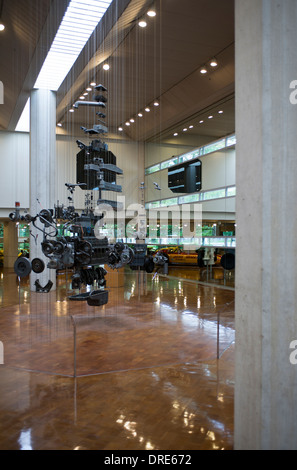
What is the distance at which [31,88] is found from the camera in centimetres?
1553

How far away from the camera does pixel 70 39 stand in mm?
11812

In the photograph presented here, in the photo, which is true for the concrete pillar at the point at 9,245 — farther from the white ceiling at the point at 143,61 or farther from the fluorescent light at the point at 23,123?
the white ceiling at the point at 143,61

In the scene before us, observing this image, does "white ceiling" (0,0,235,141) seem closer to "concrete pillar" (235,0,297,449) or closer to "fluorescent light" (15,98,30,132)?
"fluorescent light" (15,98,30,132)

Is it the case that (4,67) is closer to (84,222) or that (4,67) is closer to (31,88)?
(31,88)

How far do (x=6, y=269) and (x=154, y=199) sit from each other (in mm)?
10479

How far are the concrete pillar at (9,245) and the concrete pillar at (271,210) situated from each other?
24.8m

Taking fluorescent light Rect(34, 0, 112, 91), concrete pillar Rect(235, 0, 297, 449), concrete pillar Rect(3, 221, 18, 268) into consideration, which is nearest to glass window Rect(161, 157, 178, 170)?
fluorescent light Rect(34, 0, 112, 91)

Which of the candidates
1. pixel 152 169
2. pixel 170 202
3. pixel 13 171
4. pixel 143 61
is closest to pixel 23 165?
pixel 13 171

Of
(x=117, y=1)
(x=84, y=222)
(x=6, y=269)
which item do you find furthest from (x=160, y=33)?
(x=6, y=269)

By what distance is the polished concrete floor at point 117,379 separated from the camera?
4230 millimetres

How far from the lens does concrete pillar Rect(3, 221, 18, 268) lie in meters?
26.4

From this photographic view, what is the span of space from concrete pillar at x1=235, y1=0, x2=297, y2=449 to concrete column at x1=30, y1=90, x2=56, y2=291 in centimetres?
1274

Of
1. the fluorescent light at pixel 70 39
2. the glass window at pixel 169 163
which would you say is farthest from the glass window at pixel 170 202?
the fluorescent light at pixel 70 39

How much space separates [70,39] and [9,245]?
1806cm
